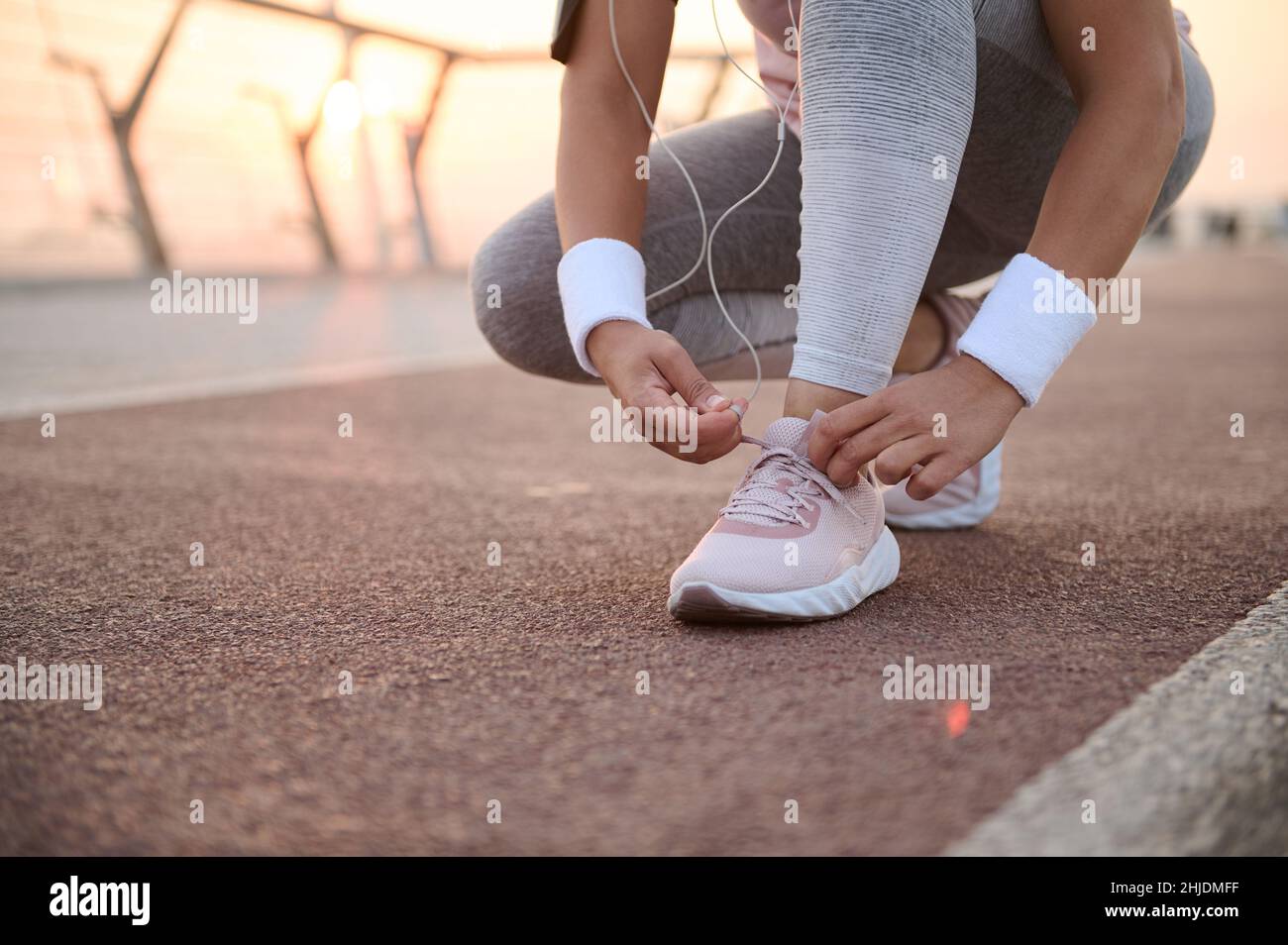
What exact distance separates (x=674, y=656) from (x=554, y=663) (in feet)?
0.33

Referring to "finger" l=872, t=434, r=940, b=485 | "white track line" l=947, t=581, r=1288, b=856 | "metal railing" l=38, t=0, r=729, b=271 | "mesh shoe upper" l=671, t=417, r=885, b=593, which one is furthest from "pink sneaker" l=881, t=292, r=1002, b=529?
"metal railing" l=38, t=0, r=729, b=271

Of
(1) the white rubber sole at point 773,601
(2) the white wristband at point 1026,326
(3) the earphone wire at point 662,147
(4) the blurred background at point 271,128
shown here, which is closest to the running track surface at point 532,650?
(1) the white rubber sole at point 773,601

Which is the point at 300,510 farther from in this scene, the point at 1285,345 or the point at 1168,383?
the point at 1285,345

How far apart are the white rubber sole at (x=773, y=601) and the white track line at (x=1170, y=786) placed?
285 mm

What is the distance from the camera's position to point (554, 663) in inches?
36.3

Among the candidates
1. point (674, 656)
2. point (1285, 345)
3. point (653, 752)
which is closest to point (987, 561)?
point (674, 656)

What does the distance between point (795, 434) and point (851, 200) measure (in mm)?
223

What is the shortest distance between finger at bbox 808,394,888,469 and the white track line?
316 millimetres

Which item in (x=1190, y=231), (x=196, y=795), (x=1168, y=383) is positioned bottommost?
(x=196, y=795)

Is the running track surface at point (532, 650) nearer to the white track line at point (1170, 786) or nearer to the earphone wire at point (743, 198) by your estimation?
the white track line at point (1170, 786)

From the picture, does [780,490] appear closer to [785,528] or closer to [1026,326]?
[785,528]

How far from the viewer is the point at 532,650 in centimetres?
96

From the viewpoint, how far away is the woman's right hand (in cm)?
100

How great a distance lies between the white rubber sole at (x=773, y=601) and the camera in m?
0.98
